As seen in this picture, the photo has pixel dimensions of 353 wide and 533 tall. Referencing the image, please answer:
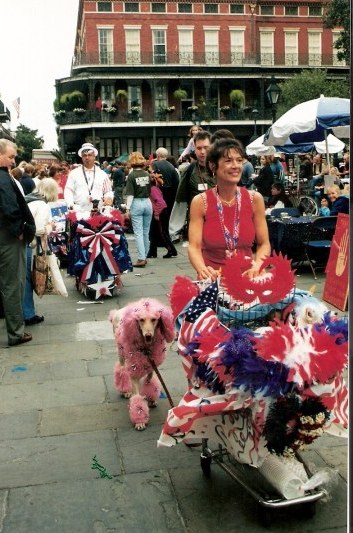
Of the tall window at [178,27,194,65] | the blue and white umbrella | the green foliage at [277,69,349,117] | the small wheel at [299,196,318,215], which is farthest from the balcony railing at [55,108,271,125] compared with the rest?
the blue and white umbrella

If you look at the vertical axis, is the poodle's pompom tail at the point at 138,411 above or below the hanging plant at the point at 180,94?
below

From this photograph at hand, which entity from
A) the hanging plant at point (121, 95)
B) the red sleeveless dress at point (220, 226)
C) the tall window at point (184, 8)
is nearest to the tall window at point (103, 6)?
the tall window at point (184, 8)

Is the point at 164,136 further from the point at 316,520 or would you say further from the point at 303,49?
the point at 316,520

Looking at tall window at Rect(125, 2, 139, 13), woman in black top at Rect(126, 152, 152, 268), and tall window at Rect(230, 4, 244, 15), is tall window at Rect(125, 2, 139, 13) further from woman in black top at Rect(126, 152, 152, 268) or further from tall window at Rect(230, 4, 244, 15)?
woman in black top at Rect(126, 152, 152, 268)

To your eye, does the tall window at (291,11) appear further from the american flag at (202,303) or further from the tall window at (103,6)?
the american flag at (202,303)

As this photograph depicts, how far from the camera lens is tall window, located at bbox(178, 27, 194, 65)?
53.1 m

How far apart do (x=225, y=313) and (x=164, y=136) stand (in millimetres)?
50229

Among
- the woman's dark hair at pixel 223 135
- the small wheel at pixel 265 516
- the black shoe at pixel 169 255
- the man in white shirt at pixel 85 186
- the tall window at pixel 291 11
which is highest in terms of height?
the tall window at pixel 291 11

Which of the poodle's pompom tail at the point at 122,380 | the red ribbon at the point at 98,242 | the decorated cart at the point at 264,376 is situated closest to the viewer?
the decorated cart at the point at 264,376

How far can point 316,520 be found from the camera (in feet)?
9.53

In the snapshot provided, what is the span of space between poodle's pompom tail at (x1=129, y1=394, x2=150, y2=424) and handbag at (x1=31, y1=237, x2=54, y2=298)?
2957 millimetres

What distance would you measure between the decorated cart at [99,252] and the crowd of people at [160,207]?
0.17 meters

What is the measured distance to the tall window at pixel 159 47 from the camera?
2073 inches

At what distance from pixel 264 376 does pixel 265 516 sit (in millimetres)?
693
